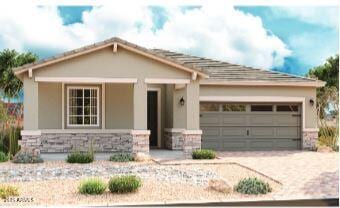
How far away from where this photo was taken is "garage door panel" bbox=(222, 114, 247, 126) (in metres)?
19.5

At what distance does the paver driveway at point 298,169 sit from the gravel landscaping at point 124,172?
0.46m

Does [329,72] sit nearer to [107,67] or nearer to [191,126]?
[191,126]

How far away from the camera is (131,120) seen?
1862 centimetres

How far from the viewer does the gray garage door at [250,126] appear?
19.4 m

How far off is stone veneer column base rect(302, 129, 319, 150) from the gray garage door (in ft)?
0.74

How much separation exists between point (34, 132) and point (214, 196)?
26.0 feet

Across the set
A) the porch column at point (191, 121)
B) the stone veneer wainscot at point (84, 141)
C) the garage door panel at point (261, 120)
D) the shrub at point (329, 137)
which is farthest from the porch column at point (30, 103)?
the shrub at point (329, 137)

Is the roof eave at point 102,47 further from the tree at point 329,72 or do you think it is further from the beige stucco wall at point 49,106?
the tree at point 329,72

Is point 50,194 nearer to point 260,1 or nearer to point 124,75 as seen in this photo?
point 260,1

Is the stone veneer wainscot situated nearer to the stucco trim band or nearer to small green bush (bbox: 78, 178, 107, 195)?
the stucco trim band

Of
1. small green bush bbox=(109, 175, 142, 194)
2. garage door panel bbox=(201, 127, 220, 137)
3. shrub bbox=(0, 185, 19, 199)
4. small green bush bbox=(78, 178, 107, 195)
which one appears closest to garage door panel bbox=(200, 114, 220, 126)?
garage door panel bbox=(201, 127, 220, 137)

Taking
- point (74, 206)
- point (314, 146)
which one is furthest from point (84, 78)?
point (314, 146)

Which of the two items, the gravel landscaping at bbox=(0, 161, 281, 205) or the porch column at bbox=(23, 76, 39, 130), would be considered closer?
the gravel landscaping at bbox=(0, 161, 281, 205)

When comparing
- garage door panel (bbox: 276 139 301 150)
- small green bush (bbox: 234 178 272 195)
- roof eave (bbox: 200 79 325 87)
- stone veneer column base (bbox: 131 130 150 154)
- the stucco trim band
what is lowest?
small green bush (bbox: 234 178 272 195)
